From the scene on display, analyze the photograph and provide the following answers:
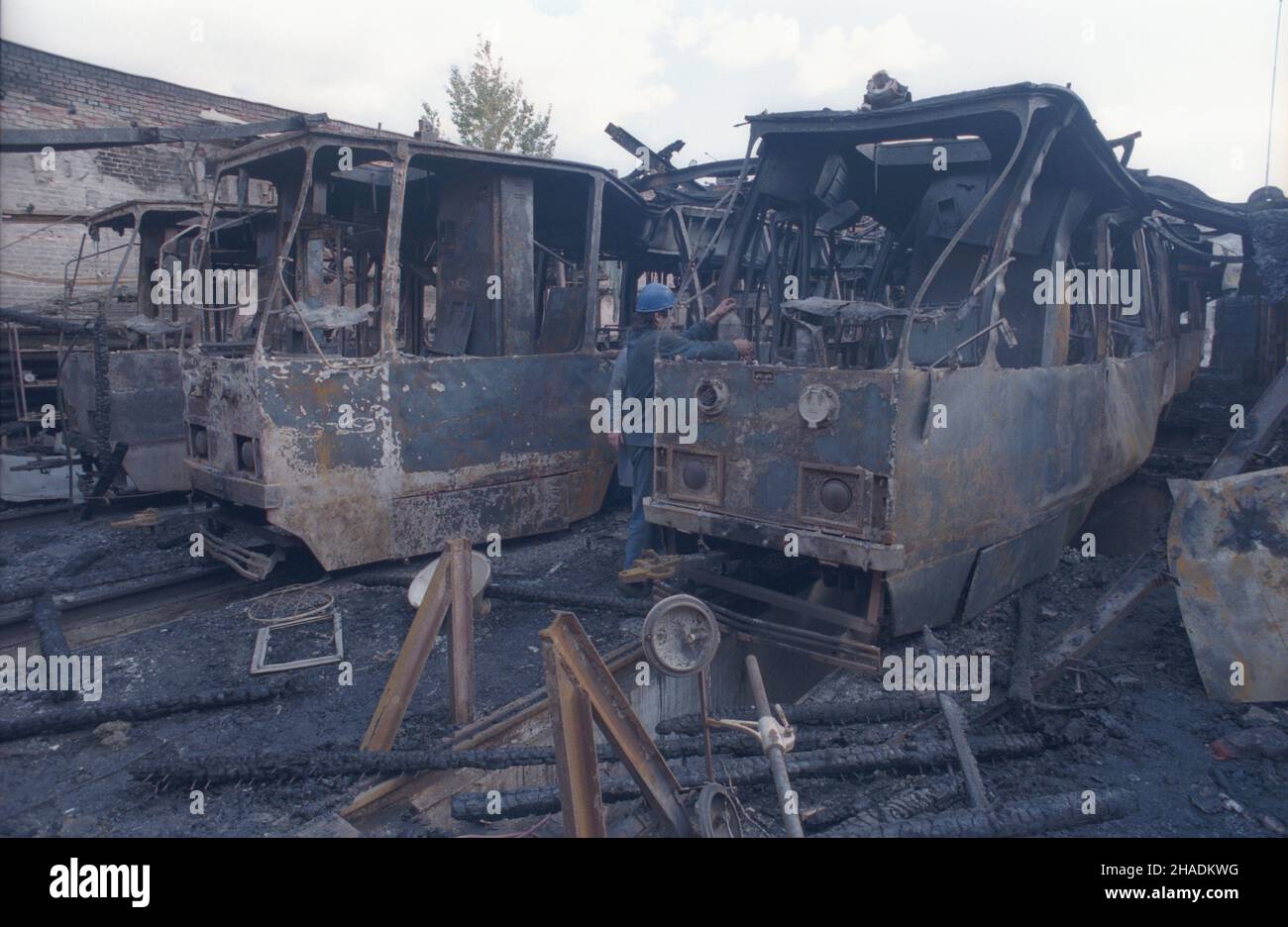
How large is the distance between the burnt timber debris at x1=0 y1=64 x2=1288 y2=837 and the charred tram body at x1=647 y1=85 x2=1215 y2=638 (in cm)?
3

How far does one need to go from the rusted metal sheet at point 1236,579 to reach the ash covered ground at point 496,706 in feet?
0.58

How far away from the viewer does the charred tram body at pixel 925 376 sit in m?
4.12

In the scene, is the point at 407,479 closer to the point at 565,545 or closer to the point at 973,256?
the point at 565,545

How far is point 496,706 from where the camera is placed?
4230 mm

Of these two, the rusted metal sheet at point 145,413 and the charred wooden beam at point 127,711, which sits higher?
the rusted metal sheet at point 145,413

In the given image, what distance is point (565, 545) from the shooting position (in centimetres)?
686

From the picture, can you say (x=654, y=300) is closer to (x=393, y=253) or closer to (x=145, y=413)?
(x=393, y=253)

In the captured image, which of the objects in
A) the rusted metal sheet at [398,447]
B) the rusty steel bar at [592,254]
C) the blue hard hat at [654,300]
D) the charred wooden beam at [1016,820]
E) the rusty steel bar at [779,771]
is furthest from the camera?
the rusty steel bar at [592,254]

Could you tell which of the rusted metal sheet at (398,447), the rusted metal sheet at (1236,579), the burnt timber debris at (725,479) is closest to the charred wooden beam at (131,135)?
the burnt timber debris at (725,479)

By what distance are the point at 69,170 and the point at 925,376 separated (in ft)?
48.3

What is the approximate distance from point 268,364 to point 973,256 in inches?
175

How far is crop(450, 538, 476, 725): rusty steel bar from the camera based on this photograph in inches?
147

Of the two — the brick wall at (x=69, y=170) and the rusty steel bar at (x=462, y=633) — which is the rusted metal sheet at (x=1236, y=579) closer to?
the rusty steel bar at (x=462, y=633)

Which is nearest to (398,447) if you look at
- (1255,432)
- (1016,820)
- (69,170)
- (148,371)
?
(148,371)
